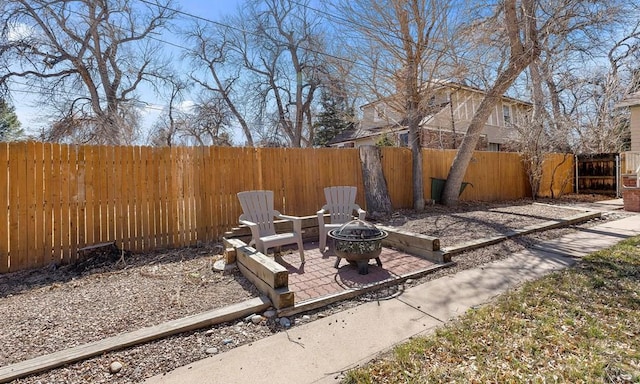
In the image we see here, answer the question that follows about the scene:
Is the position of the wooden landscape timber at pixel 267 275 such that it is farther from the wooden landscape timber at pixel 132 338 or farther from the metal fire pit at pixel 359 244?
the metal fire pit at pixel 359 244

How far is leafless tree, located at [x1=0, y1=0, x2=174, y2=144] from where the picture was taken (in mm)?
11742

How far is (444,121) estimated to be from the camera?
1170 centimetres

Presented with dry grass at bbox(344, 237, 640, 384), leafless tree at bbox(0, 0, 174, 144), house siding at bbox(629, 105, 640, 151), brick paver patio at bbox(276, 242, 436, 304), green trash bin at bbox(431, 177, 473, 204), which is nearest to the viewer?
dry grass at bbox(344, 237, 640, 384)

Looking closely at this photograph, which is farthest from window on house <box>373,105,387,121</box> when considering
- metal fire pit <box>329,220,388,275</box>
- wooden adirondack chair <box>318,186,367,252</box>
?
metal fire pit <box>329,220,388,275</box>

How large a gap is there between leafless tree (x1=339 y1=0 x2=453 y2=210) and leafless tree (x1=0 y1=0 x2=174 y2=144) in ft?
27.3

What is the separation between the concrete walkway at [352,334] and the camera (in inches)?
77.0

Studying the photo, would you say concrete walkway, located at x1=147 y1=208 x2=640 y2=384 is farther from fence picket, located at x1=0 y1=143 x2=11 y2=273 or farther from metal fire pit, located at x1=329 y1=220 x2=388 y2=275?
fence picket, located at x1=0 y1=143 x2=11 y2=273

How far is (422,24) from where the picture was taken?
7504 millimetres

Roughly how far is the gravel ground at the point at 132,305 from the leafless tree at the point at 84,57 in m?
11.1

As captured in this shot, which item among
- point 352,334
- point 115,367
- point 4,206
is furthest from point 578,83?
point 4,206

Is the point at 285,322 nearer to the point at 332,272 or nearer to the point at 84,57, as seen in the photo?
the point at 332,272

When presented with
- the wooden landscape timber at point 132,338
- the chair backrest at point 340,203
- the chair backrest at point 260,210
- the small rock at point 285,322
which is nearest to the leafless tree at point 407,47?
the chair backrest at point 340,203

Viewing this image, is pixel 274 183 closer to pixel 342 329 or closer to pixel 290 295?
pixel 290 295

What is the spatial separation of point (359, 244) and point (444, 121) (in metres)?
9.78
